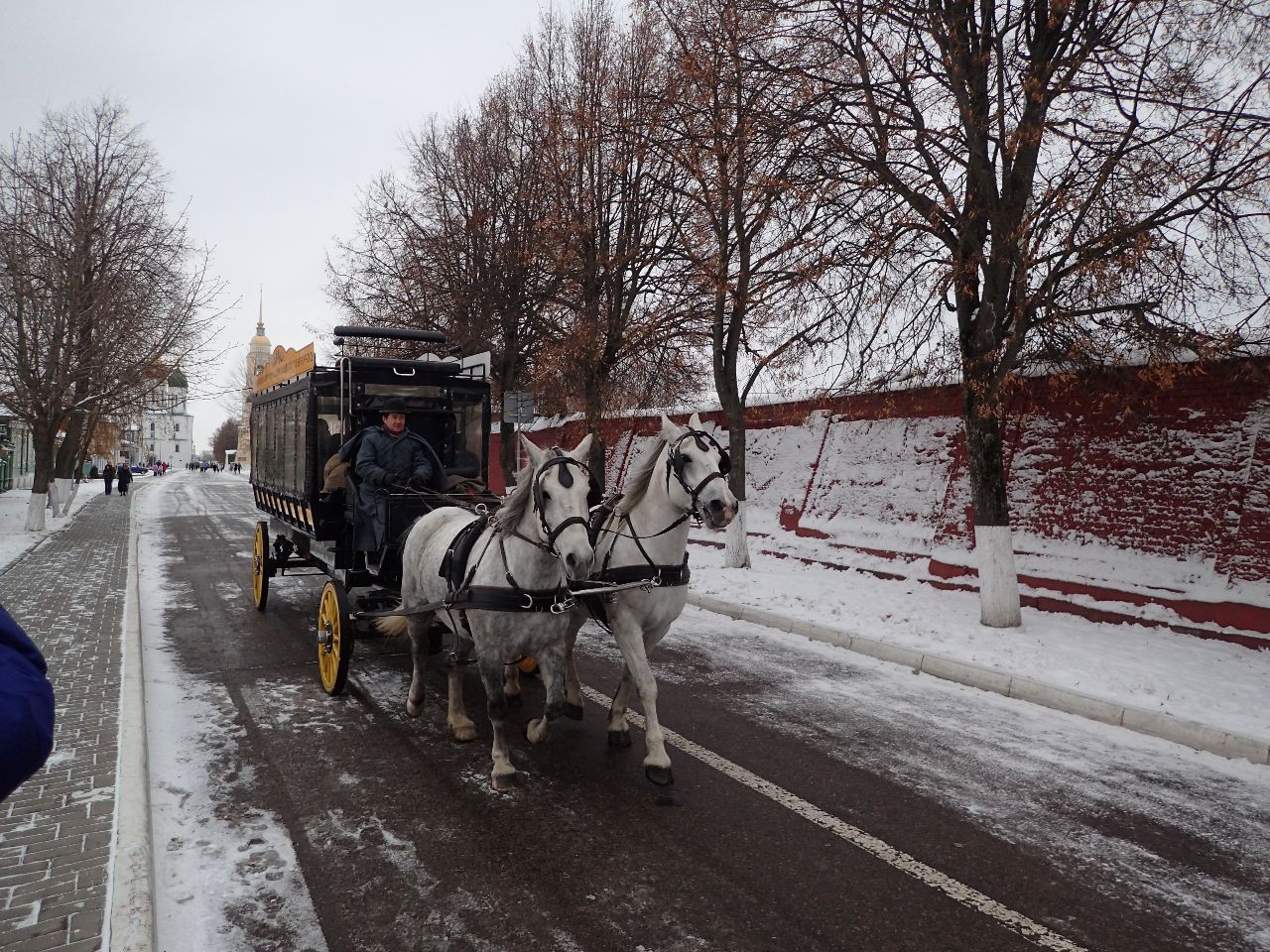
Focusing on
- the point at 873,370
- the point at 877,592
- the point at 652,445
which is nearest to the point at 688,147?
the point at 873,370

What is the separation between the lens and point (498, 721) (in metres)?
4.49

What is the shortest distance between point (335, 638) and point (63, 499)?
852 inches

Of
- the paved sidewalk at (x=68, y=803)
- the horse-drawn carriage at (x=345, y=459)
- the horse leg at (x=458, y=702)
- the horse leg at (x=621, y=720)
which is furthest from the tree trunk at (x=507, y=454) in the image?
the horse leg at (x=621, y=720)

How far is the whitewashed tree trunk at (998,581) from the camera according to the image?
8.51m

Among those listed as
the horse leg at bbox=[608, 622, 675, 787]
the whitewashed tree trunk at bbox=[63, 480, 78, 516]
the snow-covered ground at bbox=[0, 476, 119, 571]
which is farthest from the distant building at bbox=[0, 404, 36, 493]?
the horse leg at bbox=[608, 622, 675, 787]

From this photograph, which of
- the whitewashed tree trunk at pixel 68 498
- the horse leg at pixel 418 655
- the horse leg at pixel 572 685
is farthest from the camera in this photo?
the whitewashed tree trunk at pixel 68 498

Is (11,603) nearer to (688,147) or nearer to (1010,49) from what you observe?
(688,147)

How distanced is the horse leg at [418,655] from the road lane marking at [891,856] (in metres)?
1.89

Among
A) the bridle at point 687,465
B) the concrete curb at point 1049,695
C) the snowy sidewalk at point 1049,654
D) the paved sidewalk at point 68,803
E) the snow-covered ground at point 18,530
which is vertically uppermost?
the bridle at point 687,465

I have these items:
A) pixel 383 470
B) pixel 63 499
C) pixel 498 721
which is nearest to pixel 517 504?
pixel 498 721

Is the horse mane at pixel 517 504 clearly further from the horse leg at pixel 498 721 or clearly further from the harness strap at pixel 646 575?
the horse leg at pixel 498 721

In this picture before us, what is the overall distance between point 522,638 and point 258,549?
A: 6.48m

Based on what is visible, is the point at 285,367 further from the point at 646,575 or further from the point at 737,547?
the point at 737,547

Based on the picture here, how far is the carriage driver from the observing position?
21.0 ft
